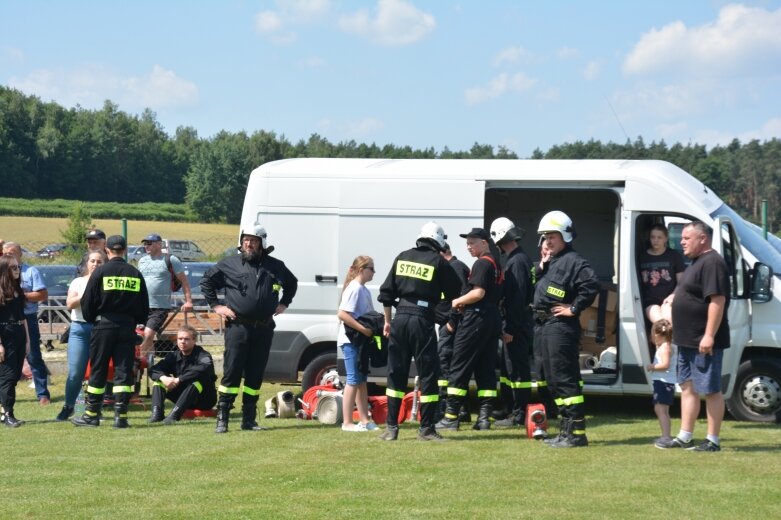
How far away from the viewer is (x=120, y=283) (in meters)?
9.95

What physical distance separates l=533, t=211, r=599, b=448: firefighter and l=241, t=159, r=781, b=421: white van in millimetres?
1858

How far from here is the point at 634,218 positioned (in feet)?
34.3

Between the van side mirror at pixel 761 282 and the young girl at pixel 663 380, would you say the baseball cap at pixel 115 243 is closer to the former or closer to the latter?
the young girl at pixel 663 380

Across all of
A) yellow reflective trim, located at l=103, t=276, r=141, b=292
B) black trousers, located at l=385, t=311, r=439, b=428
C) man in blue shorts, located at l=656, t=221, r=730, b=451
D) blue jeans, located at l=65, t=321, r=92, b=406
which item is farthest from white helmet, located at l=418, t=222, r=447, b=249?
blue jeans, located at l=65, t=321, r=92, b=406

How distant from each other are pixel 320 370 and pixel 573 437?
11.1 ft

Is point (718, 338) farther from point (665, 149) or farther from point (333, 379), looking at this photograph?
point (665, 149)

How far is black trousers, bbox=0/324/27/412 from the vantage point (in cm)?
1038

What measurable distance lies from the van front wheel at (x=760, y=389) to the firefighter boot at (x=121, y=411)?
6015 mm

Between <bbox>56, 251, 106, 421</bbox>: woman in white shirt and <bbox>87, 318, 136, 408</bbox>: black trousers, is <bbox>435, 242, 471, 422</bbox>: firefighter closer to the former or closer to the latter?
<bbox>87, 318, 136, 408</bbox>: black trousers

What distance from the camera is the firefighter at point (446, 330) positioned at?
9.62 m

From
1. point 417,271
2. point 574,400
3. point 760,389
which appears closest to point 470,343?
point 417,271

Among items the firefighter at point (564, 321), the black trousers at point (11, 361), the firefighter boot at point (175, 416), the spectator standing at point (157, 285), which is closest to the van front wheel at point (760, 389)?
the firefighter at point (564, 321)

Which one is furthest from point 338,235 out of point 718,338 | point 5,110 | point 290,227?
point 5,110

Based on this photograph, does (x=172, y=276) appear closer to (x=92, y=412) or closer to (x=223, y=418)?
(x=92, y=412)
